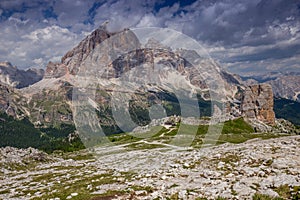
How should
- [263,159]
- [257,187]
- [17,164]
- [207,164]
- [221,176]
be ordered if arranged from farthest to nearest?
[17,164]
[207,164]
[263,159]
[221,176]
[257,187]

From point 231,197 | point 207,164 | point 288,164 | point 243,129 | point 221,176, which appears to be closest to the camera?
point 231,197

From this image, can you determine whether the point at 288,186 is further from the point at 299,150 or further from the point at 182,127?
the point at 182,127

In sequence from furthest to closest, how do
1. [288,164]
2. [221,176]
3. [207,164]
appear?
[207,164]
[288,164]
[221,176]

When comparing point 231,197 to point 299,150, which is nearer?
point 231,197

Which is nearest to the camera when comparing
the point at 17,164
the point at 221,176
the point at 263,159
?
the point at 221,176

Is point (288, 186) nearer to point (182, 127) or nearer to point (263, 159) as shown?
point (263, 159)

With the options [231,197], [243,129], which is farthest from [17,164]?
[243,129]

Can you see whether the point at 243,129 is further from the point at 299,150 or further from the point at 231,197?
the point at 231,197

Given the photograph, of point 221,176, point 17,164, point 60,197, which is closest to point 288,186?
point 221,176

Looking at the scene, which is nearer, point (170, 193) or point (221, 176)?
point (170, 193)
